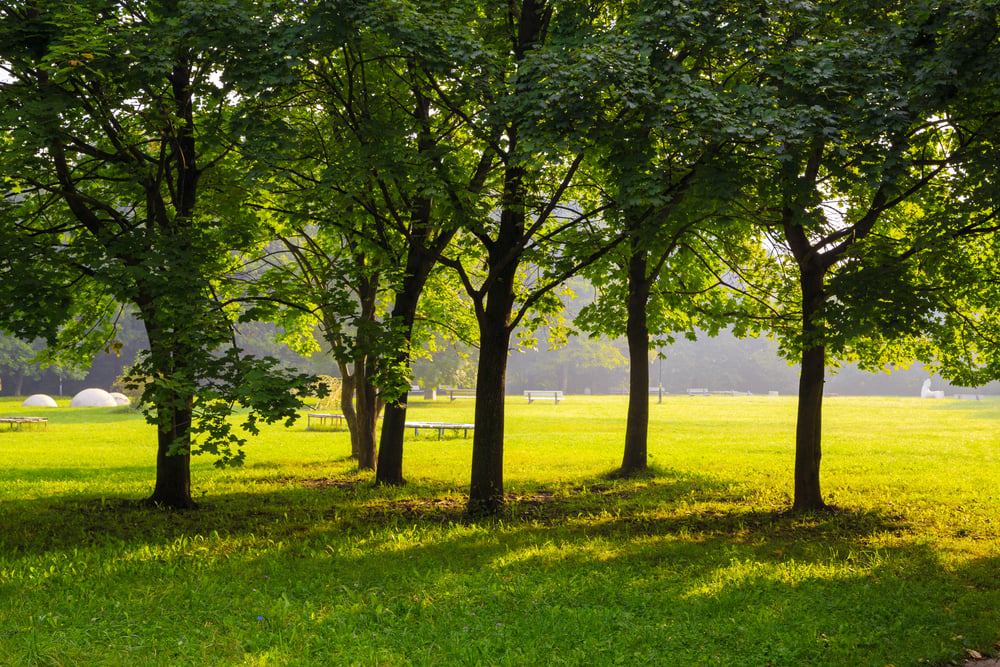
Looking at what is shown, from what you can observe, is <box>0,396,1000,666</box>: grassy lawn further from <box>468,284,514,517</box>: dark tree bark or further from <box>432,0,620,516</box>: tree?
<box>432,0,620,516</box>: tree

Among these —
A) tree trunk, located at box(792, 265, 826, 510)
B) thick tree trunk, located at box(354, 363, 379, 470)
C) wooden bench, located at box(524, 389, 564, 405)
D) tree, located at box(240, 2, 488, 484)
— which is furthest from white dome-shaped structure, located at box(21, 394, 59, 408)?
tree trunk, located at box(792, 265, 826, 510)

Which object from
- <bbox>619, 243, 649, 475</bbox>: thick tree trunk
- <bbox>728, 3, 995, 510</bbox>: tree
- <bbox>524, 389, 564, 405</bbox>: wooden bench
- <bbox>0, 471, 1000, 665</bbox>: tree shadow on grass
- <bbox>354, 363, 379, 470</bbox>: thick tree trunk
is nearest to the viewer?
<bbox>0, 471, 1000, 665</bbox>: tree shadow on grass

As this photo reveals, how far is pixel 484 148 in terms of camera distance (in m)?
11.6

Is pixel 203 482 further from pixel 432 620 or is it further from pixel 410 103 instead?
pixel 432 620

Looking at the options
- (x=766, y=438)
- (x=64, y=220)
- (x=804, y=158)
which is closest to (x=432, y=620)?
(x=804, y=158)

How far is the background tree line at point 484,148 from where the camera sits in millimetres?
7918

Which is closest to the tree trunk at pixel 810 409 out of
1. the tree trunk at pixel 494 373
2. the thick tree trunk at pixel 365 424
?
the tree trunk at pixel 494 373

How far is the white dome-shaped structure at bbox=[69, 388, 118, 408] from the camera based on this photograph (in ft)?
140

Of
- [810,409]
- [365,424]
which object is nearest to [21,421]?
[365,424]

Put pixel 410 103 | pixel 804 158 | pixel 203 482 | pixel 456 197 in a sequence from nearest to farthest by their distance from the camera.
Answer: pixel 804 158 < pixel 456 197 < pixel 410 103 < pixel 203 482

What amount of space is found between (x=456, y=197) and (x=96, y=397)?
41330 mm

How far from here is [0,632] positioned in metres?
5.90

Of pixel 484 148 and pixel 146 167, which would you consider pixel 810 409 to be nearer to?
pixel 484 148

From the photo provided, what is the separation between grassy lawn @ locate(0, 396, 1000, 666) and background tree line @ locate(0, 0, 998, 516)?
141 centimetres
